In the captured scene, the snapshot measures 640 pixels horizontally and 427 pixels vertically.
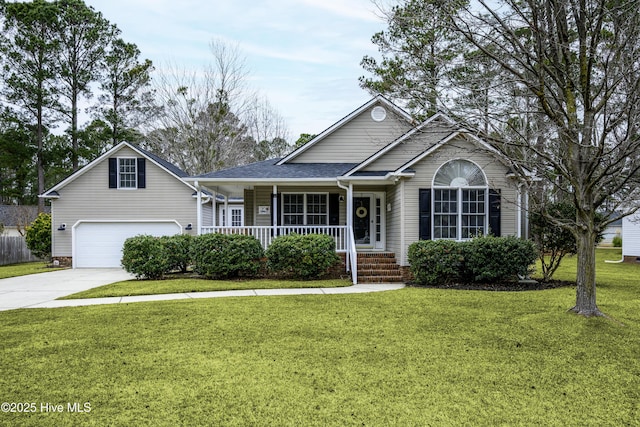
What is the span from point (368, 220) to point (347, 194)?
1599 mm

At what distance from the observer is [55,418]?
12.0 ft

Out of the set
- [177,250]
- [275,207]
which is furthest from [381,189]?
[177,250]

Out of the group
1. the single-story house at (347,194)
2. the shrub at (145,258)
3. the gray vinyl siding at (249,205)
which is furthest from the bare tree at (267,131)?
the shrub at (145,258)

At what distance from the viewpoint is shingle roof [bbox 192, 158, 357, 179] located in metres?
14.1

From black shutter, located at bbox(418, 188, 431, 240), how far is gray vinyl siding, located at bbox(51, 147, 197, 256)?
10.3 metres

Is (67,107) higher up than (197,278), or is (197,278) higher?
(67,107)

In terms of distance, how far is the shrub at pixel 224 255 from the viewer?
41.0 ft

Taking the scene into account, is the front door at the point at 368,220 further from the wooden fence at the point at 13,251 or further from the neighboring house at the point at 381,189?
the wooden fence at the point at 13,251

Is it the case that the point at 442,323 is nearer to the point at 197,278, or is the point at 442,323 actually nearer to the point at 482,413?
the point at 482,413

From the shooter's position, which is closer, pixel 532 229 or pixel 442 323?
pixel 442 323

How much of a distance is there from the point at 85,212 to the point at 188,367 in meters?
15.8

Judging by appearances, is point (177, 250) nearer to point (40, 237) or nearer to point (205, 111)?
point (40, 237)

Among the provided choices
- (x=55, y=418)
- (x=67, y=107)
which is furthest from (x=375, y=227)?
(x=67, y=107)

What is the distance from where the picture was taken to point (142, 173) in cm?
1839
